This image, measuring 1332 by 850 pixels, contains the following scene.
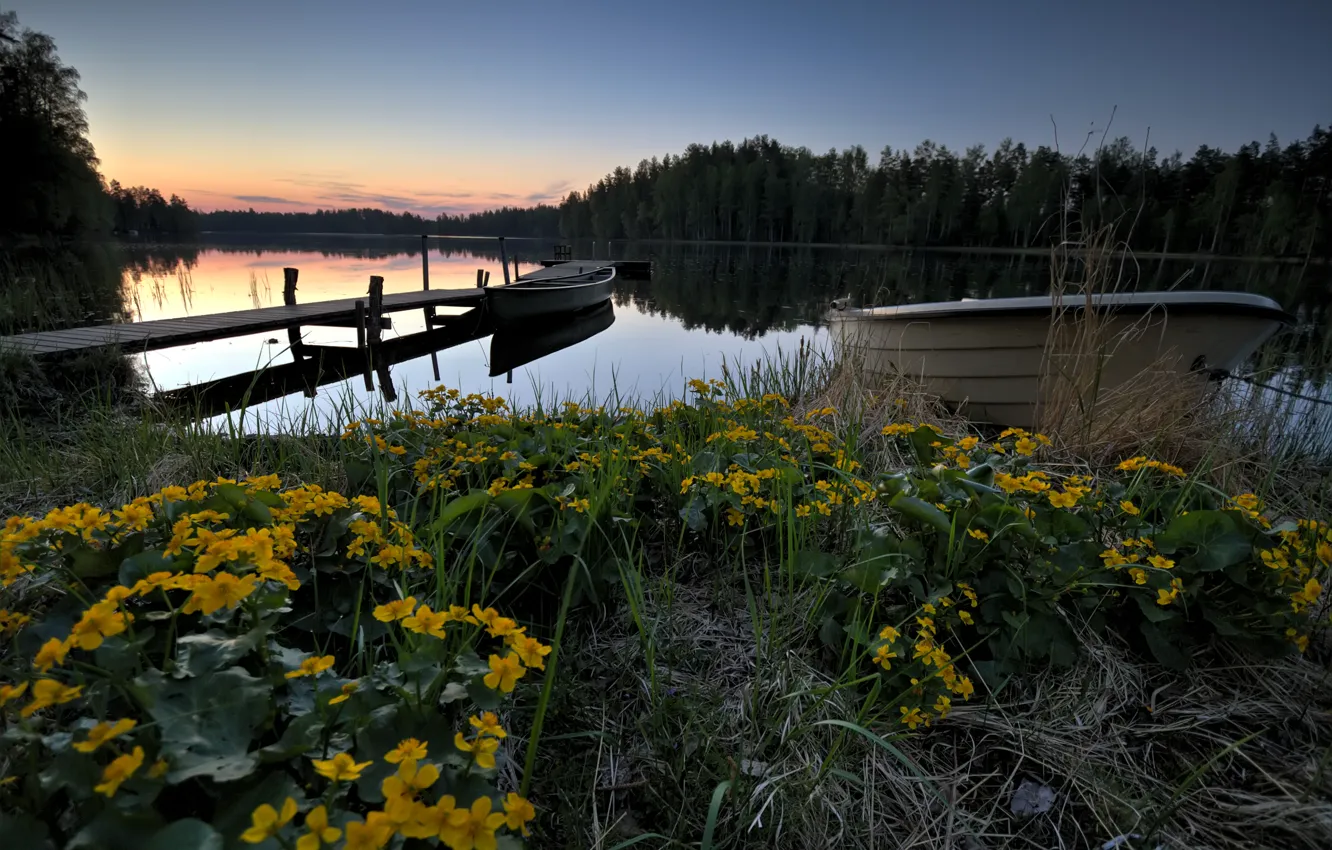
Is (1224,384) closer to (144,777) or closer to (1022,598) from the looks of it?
(1022,598)

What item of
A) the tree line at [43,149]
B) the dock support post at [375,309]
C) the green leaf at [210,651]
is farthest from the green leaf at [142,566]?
the tree line at [43,149]

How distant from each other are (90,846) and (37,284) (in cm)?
1723

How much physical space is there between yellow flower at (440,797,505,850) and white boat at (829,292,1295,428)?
12.2ft

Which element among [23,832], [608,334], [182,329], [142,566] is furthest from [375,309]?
[23,832]

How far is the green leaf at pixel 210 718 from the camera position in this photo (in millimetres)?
828

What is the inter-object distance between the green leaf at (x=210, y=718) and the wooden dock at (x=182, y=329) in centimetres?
663

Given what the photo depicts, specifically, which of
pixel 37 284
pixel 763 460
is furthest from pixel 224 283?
pixel 763 460

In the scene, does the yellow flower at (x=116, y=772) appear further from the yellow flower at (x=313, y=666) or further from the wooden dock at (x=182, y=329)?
the wooden dock at (x=182, y=329)

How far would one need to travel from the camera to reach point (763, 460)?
2354 millimetres

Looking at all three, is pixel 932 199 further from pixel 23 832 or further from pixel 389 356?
pixel 23 832

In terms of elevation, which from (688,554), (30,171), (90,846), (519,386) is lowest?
(519,386)

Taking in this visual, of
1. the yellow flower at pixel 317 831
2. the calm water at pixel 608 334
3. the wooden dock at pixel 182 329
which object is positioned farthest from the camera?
the calm water at pixel 608 334

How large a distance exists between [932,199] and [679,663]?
6242 cm

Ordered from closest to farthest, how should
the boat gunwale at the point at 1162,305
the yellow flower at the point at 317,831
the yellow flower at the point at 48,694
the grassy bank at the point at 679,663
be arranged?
the yellow flower at the point at 317,831 → the yellow flower at the point at 48,694 → the grassy bank at the point at 679,663 → the boat gunwale at the point at 1162,305
